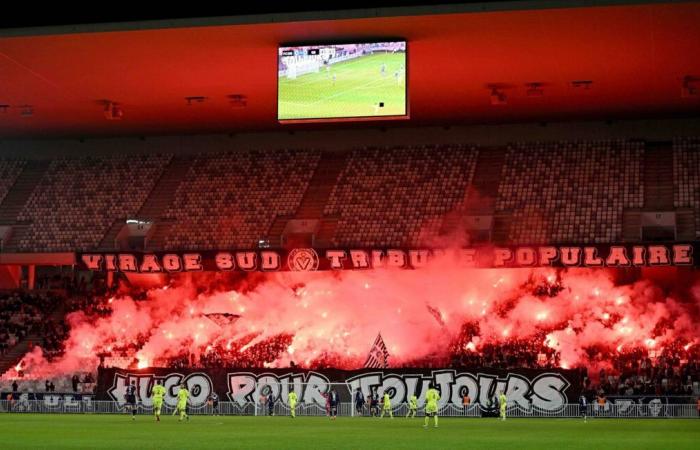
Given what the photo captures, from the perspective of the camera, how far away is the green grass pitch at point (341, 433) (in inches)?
1021

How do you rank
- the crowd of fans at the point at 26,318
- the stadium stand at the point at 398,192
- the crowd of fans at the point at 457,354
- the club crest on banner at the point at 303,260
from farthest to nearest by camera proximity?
the crowd of fans at the point at 26,318 < the stadium stand at the point at 398,192 < the club crest on banner at the point at 303,260 < the crowd of fans at the point at 457,354

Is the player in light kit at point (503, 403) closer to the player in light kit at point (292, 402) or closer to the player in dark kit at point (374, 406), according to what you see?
the player in dark kit at point (374, 406)

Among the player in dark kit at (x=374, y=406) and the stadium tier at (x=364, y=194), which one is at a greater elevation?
the stadium tier at (x=364, y=194)

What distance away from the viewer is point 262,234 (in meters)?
53.2

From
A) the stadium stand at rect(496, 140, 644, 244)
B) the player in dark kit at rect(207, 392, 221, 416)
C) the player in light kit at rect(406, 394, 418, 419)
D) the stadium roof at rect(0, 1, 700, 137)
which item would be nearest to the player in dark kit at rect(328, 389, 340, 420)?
the player in light kit at rect(406, 394, 418, 419)

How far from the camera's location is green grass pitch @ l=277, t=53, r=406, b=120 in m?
33.7

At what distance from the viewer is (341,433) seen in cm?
3109

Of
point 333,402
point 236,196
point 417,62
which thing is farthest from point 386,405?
point 236,196

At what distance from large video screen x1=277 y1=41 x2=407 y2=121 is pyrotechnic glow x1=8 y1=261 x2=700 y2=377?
15553 millimetres

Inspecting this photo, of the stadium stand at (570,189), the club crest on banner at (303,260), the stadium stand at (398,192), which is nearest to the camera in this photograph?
the stadium stand at (570,189)

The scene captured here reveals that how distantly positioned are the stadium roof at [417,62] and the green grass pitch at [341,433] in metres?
12.2

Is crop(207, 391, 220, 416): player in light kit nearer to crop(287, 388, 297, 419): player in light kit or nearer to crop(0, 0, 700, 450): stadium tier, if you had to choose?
crop(0, 0, 700, 450): stadium tier

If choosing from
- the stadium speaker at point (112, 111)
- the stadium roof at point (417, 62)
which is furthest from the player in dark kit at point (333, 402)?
the stadium speaker at point (112, 111)

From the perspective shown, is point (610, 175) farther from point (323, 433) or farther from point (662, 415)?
point (323, 433)
